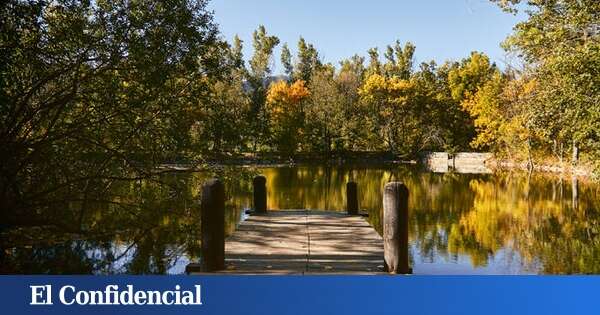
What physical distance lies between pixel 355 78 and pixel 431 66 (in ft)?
28.6

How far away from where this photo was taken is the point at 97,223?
13.8 meters

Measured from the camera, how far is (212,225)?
23.6 ft

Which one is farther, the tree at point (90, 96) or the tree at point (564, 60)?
the tree at point (564, 60)

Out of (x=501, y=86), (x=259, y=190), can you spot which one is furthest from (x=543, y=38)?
(x=501, y=86)

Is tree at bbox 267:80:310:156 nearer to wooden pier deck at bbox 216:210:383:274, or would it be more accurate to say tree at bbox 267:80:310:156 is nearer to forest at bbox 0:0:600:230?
forest at bbox 0:0:600:230

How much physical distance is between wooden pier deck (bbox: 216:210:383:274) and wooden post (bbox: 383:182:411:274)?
0.34m

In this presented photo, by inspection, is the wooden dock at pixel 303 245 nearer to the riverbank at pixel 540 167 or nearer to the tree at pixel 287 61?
the riverbank at pixel 540 167

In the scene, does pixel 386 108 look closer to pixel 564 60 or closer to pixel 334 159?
pixel 334 159

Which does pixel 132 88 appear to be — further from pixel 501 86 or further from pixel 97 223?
pixel 501 86

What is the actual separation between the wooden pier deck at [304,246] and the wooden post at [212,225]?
0.86ft

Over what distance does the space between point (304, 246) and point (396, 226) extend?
7.54ft

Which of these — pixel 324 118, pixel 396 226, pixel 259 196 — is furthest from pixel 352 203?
pixel 324 118

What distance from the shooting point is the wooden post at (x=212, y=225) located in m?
7.19

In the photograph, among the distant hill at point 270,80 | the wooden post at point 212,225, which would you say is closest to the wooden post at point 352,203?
the wooden post at point 212,225
